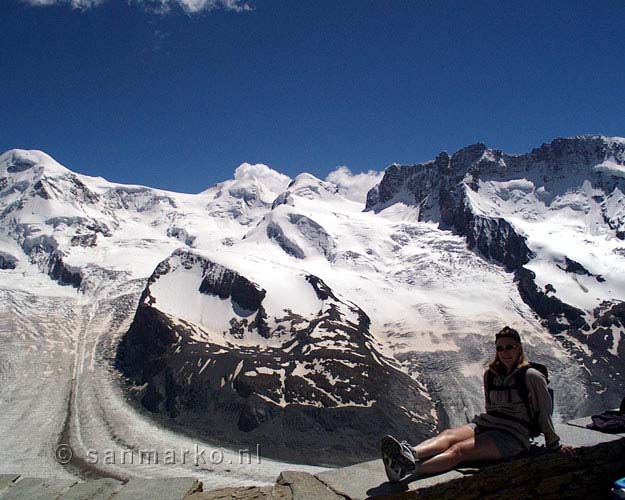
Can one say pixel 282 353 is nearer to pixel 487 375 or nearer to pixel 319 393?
pixel 319 393

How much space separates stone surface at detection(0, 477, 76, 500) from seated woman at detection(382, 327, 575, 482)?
20.9ft

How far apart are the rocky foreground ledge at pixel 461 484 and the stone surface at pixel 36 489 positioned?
0.08 ft

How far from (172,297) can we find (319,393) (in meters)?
51.2

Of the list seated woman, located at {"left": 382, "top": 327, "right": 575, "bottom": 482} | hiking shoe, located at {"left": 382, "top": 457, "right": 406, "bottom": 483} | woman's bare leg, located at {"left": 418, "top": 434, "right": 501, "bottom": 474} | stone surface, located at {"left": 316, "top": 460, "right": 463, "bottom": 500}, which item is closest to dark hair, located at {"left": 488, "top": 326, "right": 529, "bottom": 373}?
seated woman, located at {"left": 382, "top": 327, "right": 575, "bottom": 482}

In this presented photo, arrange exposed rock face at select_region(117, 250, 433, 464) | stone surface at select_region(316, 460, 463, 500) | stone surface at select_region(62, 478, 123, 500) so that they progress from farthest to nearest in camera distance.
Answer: exposed rock face at select_region(117, 250, 433, 464)
stone surface at select_region(62, 478, 123, 500)
stone surface at select_region(316, 460, 463, 500)

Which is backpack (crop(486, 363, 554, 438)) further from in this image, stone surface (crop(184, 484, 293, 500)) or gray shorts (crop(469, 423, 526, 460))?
stone surface (crop(184, 484, 293, 500))

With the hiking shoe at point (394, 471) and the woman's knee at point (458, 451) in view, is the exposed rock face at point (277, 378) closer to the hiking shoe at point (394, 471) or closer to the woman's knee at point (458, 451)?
the woman's knee at point (458, 451)

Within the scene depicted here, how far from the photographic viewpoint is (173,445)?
73250 millimetres

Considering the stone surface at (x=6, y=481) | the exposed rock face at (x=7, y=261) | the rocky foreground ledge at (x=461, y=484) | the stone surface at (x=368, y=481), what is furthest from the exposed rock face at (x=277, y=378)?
the exposed rock face at (x=7, y=261)

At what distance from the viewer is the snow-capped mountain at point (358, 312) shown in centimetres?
8706

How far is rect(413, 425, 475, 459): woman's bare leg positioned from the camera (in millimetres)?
7914

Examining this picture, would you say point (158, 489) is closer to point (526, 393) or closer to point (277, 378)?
point (526, 393)

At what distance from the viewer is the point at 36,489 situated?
971cm

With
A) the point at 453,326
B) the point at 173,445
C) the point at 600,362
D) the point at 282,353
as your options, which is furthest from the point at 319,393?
the point at 600,362
